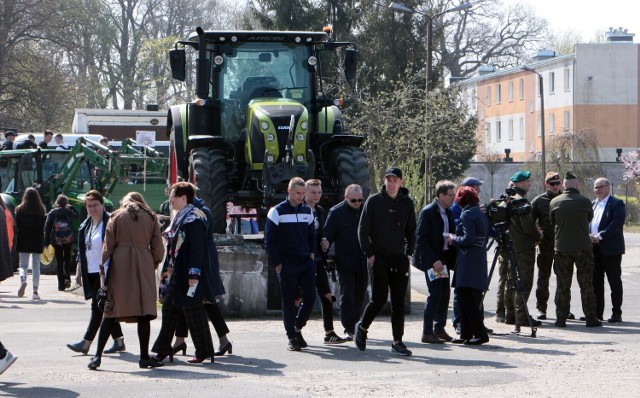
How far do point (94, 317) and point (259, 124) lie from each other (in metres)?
5.73

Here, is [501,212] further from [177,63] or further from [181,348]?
[177,63]

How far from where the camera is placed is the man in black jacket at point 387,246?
43.0 feet

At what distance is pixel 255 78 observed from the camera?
1945cm

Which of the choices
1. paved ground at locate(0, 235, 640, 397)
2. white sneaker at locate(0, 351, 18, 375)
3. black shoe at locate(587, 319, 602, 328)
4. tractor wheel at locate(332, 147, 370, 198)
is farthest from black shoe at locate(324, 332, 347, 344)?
tractor wheel at locate(332, 147, 370, 198)

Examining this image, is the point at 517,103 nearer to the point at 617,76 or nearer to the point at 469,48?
the point at 617,76

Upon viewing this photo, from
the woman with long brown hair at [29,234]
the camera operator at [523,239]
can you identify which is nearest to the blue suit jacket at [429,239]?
the camera operator at [523,239]

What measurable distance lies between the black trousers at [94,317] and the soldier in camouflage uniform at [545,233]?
18.6 ft

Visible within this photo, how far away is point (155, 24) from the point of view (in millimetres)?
68938

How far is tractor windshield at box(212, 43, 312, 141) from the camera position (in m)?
19.4

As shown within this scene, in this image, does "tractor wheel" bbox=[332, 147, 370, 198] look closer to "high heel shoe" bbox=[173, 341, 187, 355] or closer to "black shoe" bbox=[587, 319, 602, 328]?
"black shoe" bbox=[587, 319, 602, 328]

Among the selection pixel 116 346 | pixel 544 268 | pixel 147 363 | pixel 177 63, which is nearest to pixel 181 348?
pixel 116 346

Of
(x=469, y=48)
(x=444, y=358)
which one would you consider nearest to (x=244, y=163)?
(x=444, y=358)

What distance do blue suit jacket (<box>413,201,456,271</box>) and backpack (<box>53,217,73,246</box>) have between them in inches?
381

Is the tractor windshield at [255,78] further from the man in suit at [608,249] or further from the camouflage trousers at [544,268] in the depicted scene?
the man in suit at [608,249]
